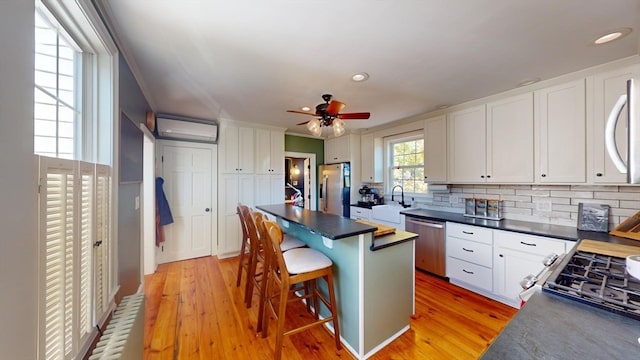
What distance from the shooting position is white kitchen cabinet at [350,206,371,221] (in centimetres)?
410

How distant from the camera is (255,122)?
3.98 metres

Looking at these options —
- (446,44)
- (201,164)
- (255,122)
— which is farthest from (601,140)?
(201,164)

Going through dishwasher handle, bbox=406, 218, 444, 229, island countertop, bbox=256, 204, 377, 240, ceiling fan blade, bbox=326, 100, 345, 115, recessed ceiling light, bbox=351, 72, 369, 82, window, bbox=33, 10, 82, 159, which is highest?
recessed ceiling light, bbox=351, 72, 369, 82

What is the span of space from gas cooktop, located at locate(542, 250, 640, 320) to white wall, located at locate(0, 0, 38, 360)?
175cm

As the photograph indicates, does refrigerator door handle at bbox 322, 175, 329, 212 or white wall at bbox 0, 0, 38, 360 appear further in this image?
refrigerator door handle at bbox 322, 175, 329, 212

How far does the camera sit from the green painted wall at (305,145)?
4760mm

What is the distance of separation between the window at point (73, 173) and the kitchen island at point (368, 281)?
4.09 ft

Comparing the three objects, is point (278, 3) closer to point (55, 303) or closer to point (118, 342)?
point (55, 303)

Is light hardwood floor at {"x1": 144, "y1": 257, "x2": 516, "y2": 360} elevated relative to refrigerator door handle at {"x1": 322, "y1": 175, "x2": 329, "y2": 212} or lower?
lower

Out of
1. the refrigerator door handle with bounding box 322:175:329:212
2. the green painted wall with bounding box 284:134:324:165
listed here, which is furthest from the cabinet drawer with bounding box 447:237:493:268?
the green painted wall with bounding box 284:134:324:165

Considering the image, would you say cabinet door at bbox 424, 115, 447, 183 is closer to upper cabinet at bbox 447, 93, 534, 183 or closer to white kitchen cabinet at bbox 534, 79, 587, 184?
upper cabinet at bbox 447, 93, 534, 183

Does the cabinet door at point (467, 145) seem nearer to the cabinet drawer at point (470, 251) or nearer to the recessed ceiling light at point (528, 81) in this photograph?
the recessed ceiling light at point (528, 81)

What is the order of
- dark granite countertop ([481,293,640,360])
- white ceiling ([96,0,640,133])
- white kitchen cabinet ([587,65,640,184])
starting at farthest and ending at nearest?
white kitchen cabinet ([587,65,640,184]), white ceiling ([96,0,640,133]), dark granite countertop ([481,293,640,360])

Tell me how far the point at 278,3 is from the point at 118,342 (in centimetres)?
197
